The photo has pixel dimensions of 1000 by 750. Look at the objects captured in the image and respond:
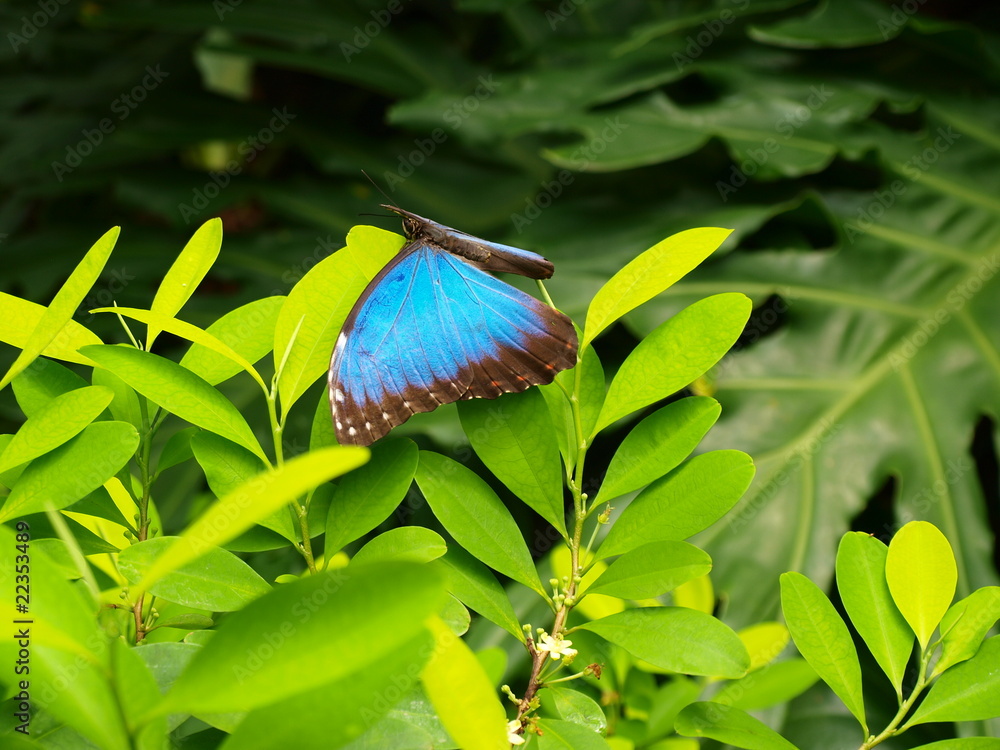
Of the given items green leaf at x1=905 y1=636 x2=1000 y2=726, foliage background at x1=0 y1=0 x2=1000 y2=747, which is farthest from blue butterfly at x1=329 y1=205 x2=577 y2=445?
foliage background at x1=0 y1=0 x2=1000 y2=747

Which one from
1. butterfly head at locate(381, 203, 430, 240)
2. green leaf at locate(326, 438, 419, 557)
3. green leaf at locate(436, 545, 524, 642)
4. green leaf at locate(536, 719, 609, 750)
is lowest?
green leaf at locate(536, 719, 609, 750)

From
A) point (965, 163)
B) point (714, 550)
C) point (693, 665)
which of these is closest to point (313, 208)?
point (714, 550)

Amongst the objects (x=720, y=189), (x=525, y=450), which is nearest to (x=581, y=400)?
(x=525, y=450)

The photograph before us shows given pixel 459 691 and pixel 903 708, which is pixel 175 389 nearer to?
pixel 459 691

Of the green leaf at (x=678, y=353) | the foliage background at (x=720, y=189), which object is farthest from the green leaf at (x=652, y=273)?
the foliage background at (x=720, y=189)

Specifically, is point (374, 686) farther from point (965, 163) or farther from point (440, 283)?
point (965, 163)

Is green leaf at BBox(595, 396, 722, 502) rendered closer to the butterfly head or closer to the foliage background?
the butterfly head
